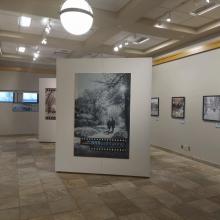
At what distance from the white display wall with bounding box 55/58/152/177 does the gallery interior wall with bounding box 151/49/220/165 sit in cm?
228

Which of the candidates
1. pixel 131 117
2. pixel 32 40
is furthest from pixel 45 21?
pixel 131 117

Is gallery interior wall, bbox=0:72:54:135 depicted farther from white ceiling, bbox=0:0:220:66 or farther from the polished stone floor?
the polished stone floor

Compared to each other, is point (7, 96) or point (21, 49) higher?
point (21, 49)

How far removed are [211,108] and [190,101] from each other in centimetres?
91

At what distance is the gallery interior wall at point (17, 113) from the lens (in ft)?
37.1

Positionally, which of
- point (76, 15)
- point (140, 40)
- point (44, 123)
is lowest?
point (44, 123)

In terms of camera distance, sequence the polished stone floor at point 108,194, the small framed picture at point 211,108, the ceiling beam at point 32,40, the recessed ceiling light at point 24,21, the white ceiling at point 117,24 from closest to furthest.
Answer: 1. the polished stone floor at point 108,194
2. the white ceiling at point 117,24
3. the recessed ceiling light at point 24,21
4. the small framed picture at point 211,108
5. the ceiling beam at point 32,40

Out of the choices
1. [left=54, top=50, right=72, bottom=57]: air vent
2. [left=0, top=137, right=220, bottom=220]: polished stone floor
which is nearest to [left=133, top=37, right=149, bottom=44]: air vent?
[left=54, top=50, right=72, bottom=57]: air vent

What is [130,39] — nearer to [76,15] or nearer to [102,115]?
[102,115]

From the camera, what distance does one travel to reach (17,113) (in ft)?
38.0

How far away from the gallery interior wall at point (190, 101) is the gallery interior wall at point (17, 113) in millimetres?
6450

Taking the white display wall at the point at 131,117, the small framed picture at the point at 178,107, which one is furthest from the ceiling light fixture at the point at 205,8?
the small framed picture at the point at 178,107

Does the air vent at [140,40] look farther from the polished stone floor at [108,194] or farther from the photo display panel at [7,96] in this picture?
the photo display panel at [7,96]

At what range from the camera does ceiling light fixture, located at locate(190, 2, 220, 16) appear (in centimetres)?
487
